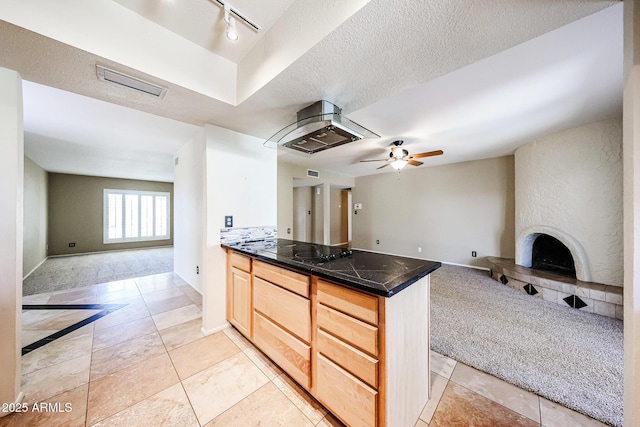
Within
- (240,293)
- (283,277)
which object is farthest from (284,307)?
(240,293)

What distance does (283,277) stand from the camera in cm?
160

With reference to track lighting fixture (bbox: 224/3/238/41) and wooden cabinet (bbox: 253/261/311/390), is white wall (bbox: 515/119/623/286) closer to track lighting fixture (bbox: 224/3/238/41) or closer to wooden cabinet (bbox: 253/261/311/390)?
wooden cabinet (bbox: 253/261/311/390)

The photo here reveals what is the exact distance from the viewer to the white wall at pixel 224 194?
229 centimetres

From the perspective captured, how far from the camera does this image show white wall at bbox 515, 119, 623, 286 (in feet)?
9.18

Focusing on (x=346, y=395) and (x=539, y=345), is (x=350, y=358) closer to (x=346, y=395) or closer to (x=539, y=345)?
(x=346, y=395)

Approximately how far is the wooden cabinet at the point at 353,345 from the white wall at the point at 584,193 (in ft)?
11.3

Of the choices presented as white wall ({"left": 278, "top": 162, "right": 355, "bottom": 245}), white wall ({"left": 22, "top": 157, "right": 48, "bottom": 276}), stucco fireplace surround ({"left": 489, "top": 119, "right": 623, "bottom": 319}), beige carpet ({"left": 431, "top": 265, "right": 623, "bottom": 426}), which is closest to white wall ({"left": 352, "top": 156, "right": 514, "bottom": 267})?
stucco fireplace surround ({"left": 489, "top": 119, "right": 623, "bottom": 319})

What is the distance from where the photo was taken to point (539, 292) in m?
3.16

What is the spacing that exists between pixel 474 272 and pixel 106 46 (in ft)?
19.5

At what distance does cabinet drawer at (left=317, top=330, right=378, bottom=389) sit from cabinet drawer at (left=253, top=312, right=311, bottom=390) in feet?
0.62

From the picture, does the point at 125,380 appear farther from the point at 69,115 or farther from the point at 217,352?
the point at 69,115

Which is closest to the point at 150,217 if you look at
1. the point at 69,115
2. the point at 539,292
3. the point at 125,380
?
the point at 69,115

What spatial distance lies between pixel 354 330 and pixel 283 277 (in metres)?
0.67

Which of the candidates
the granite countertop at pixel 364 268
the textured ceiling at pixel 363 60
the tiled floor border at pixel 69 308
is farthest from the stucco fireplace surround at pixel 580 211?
the tiled floor border at pixel 69 308
